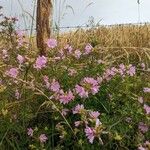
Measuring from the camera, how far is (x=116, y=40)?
360 inches

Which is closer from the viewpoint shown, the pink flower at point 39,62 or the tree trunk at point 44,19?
the pink flower at point 39,62

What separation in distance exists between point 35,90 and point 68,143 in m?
0.53

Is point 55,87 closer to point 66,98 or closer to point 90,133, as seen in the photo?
point 66,98

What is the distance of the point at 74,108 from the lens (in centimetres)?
358

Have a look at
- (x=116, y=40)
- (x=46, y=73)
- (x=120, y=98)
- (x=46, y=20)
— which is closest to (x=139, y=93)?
(x=120, y=98)

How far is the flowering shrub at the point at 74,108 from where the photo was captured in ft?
11.3

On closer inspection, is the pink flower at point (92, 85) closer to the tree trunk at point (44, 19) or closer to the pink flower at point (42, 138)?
the pink flower at point (42, 138)

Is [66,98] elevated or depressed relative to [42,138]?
elevated

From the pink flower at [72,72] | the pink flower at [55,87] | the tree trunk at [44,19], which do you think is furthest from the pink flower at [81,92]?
the tree trunk at [44,19]

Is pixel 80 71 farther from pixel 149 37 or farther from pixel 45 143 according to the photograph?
pixel 149 37

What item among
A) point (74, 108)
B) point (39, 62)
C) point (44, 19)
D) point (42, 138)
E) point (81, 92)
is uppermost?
point (44, 19)

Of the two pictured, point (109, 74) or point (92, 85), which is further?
point (109, 74)

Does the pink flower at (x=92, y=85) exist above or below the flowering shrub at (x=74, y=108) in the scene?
above

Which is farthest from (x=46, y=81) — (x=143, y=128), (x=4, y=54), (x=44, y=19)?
(x=44, y=19)
